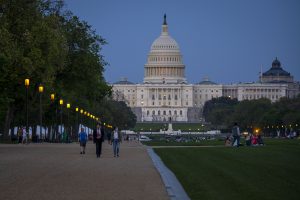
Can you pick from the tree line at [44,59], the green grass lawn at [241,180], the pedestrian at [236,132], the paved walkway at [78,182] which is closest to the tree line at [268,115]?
the tree line at [44,59]

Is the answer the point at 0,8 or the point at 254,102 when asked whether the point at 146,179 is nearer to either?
the point at 0,8

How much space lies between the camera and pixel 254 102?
19662cm

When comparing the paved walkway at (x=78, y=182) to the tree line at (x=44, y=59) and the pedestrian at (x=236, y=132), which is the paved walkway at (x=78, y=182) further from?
the pedestrian at (x=236, y=132)

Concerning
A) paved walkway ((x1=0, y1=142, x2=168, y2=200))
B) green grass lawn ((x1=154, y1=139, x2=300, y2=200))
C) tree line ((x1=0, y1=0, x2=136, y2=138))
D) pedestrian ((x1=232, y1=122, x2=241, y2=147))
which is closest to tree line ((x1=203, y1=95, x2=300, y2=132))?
tree line ((x1=0, y1=0, x2=136, y2=138))

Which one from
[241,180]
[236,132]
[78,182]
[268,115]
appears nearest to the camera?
[241,180]

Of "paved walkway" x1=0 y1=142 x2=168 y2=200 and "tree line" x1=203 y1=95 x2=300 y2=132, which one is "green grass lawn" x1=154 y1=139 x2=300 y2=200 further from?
"tree line" x1=203 y1=95 x2=300 y2=132

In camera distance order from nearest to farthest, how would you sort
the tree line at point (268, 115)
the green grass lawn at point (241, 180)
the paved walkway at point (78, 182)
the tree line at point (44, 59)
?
the green grass lawn at point (241, 180) → the paved walkway at point (78, 182) → the tree line at point (44, 59) → the tree line at point (268, 115)

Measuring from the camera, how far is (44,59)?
194ft

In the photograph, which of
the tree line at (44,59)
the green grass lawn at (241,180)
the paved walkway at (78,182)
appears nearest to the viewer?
the green grass lawn at (241,180)

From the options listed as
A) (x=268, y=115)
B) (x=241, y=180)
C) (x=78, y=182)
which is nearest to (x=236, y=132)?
(x=241, y=180)

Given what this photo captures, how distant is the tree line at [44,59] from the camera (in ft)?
158

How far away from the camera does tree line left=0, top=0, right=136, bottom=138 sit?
48.1 meters

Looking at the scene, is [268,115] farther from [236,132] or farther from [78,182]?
[78,182]

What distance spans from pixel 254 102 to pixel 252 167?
16773 centimetres
